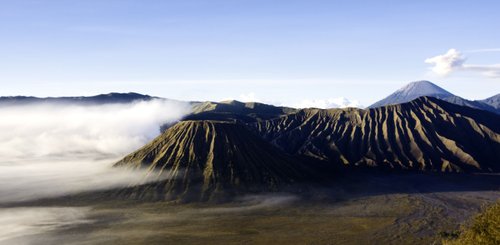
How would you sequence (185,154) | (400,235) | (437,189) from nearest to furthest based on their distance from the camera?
(400,235)
(437,189)
(185,154)

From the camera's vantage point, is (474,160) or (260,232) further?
(474,160)

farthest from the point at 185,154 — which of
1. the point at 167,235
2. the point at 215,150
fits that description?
the point at 167,235

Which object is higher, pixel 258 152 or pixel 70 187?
pixel 258 152

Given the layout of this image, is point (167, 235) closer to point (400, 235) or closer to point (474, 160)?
point (400, 235)

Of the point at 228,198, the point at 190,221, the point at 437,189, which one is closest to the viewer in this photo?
the point at 190,221

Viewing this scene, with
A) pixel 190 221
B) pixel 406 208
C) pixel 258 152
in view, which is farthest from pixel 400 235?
pixel 258 152

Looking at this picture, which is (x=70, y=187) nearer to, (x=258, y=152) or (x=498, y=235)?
(x=258, y=152)
